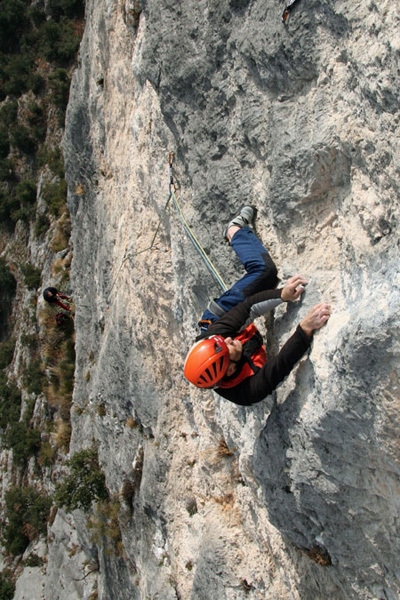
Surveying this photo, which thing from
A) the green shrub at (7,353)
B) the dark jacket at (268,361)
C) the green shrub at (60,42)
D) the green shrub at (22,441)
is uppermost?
the green shrub at (60,42)

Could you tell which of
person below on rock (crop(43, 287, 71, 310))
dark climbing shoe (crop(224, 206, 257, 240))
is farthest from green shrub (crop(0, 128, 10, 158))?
dark climbing shoe (crop(224, 206, 257, 240))

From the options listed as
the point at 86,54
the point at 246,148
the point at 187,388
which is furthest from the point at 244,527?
the point at 86,54

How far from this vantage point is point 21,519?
14578 mm

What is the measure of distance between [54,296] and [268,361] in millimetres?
9985

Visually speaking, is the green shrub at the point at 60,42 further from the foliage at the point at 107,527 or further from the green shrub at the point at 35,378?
the foliage at the point at 107,527

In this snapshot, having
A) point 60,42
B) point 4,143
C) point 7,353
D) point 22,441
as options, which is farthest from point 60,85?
point 22,441

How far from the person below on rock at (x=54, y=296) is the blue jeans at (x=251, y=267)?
9.14m

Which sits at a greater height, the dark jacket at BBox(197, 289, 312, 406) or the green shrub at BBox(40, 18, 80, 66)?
the green shrub at BBox(40, 18, 80, 66)

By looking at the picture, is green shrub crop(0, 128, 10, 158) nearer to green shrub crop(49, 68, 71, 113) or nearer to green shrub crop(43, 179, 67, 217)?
green shrub crop(49, 68, 71, 113)

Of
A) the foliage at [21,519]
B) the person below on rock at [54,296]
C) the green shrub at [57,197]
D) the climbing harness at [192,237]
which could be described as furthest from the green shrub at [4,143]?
the climbing harness at [192,237]

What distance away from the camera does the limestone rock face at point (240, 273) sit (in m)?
3.35

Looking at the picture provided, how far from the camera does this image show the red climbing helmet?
4164 mm

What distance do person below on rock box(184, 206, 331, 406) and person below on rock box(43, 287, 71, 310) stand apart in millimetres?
8844

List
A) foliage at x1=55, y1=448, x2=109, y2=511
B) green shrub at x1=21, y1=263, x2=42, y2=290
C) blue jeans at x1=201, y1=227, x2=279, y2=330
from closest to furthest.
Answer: blue jeans at x1=201, y1=227, x2=279, y2=330 < foliage at x1=55, y1=448, x2=109, y2=511 < green shrub at x1=21, y1=263, x2=42, y2=290
